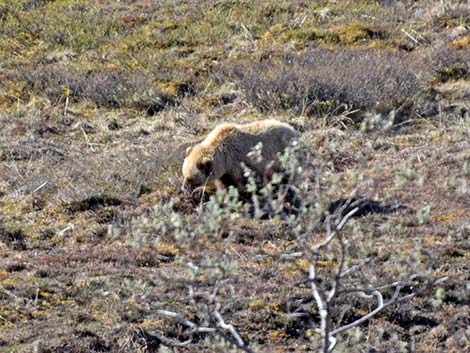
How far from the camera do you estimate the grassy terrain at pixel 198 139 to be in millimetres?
7852

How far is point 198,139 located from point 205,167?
2.91 meters

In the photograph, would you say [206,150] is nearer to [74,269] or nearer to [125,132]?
[74,269]

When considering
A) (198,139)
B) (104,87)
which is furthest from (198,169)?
(104,87)

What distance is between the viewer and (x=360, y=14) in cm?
2027

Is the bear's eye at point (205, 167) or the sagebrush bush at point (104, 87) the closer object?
the bear's eye at point (205, 167)

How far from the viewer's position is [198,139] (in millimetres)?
13828

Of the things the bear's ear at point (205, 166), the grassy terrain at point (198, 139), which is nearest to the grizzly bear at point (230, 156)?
the bear's ear at point (205, 166)

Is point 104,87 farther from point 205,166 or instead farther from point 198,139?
point 205,166

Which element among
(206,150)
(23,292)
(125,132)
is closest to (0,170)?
(125,132)

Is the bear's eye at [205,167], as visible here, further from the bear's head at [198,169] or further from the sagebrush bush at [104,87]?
the sagebrush bush at [104,87]

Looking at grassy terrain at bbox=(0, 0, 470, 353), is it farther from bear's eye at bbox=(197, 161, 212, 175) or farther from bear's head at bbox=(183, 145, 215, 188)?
bear's eye at bbox=(197, 161, 212, 175)

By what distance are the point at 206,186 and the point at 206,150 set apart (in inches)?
17.7

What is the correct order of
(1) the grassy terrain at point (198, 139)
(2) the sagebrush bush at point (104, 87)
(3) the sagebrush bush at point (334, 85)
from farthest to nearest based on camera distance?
(2) the sagebrush bush at point (104, 87), (3) the sagebrush bush at point (334, 85), (1) the grassy terrain at point (198, 139)

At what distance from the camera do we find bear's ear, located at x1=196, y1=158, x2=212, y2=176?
35.8ft
